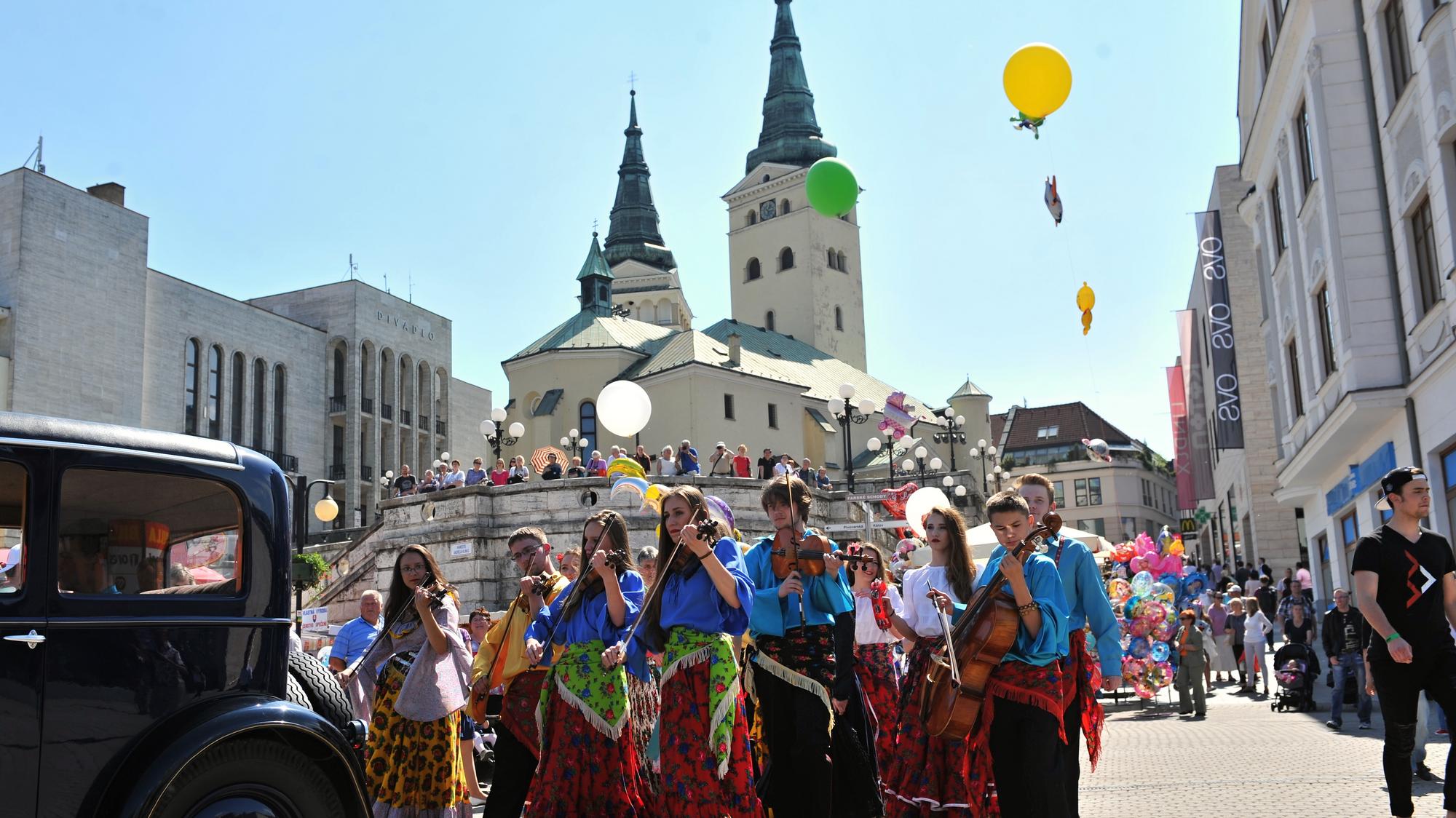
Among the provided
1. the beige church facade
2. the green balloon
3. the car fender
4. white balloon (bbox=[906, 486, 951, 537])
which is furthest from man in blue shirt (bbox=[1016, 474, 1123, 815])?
the beige church facade

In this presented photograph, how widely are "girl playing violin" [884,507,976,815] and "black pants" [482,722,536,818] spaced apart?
85.5 inches

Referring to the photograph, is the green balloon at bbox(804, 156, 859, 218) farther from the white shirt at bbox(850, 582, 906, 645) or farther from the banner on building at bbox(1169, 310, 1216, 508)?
the banner on building at bbox(1169, 310, 1216, 508)

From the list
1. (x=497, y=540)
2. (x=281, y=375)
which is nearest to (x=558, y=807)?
(x=497, y=540)

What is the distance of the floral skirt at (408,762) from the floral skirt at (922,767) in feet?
9.52

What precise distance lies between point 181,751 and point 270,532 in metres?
1.09

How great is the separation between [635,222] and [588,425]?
35.7 metres

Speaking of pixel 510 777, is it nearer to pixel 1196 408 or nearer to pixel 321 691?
pixel 321 691

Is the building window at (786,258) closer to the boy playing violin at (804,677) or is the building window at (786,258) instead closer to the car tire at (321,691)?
the boy playing violin at (804,677)

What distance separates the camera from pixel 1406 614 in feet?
23.8

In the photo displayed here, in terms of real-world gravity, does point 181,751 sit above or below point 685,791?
above

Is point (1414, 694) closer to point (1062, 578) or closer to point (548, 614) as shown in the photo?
point (1062, 578)

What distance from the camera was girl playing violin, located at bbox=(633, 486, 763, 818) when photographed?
6758 mm

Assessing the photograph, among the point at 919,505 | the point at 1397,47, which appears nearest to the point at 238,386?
the point at 919,505

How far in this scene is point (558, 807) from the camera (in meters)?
7.07
